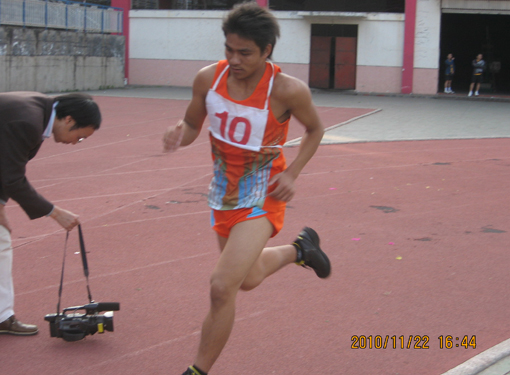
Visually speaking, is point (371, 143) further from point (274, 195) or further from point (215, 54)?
point (215, 54)

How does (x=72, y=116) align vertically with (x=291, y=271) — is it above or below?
above

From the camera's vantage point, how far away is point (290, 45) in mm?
28031

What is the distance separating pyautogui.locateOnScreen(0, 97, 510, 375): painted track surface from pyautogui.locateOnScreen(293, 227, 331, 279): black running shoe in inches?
14.2

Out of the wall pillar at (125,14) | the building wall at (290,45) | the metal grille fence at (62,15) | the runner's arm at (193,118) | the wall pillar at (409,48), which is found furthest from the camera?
the wall pillar at (125,14)

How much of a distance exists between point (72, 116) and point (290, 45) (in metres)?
25.6

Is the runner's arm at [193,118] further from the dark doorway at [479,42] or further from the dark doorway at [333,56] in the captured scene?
the dark doorway at [479,42]

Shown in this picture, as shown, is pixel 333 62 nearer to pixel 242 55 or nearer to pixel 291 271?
pixel 291 271

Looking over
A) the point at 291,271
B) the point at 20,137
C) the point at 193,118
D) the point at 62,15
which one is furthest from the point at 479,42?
the point at 20,137

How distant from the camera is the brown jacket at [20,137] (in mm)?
3182

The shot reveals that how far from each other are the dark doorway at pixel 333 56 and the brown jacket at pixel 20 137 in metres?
25.4

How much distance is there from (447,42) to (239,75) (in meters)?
32.0
